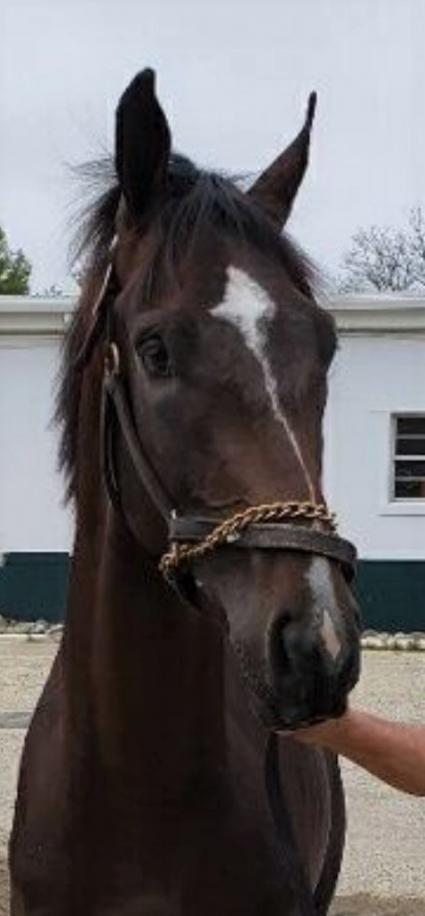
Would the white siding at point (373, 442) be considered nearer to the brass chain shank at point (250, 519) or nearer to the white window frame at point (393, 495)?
the white window frame at point (393, 495)

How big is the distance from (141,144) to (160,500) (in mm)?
648

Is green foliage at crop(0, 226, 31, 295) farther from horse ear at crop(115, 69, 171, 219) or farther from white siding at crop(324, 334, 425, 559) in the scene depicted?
horse ear at crop(115, 69, 171, 219)

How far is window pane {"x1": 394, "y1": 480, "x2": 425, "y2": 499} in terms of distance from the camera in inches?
709

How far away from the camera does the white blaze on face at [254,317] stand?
2.26 metres

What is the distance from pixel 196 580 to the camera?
7.82ft

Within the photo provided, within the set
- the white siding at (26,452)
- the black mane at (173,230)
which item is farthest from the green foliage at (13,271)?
the black mane at (173,230)

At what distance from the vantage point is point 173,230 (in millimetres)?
2514

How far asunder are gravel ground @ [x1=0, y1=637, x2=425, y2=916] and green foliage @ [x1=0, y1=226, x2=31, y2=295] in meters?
27.0

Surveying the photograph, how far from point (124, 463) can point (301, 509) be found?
506 mm

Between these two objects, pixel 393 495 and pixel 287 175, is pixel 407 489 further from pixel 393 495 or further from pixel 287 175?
pixel 287 175

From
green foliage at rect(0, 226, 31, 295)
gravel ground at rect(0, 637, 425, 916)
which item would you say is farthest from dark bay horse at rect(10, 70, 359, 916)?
green foliage at rect(0, 226, 31, 295)

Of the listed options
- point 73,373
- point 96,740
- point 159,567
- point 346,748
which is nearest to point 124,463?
point 159,567

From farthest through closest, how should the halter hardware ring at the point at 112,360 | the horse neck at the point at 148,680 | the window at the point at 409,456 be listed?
the window at the point at 409,456
the horse neck at the point at 148,680
the halter hardware ring at the point at 112,360

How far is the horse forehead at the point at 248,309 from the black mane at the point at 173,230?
131 mm
